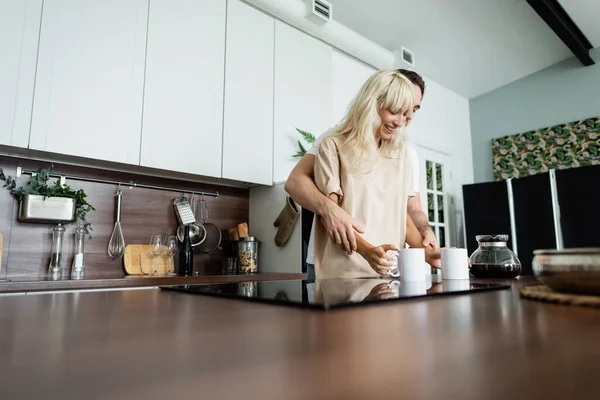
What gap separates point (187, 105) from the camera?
7.17ft

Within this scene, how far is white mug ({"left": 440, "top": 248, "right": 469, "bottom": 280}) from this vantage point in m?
0.89

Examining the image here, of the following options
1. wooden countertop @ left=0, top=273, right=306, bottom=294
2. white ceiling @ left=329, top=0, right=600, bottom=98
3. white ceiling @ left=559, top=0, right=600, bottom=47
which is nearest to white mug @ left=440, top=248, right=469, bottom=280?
wooden countertop @ left=0, top=273, right=306, bottom=294

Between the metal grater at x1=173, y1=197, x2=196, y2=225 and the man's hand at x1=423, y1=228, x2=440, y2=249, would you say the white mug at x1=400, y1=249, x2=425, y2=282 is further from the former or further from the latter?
the metal grater at x1=173, y1=197, x2=196, y2=225

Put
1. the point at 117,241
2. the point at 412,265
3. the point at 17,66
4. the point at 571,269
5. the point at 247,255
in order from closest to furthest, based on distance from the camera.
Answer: the point at 571,269 → the point at 412,265 → the point at 17,66 → the point at 117,241 → the point at 247,255

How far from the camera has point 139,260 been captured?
213cm

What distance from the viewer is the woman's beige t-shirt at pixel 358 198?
4.14 ft

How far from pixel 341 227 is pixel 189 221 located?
1398 millimetres

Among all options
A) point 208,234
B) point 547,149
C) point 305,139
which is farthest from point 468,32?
point 208,234

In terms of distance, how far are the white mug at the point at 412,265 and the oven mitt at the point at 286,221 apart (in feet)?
4.75

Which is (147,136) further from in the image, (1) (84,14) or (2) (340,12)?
(2) (340,12)

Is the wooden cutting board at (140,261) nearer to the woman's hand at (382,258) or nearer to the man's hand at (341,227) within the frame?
the man's hand at (341,227)

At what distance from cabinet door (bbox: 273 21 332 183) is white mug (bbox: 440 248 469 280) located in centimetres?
172

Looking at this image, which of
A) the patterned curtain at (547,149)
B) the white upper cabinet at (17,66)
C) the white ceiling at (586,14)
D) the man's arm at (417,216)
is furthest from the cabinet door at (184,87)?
the patterned curtain at (547,149)

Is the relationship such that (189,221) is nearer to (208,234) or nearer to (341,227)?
(208,234)
